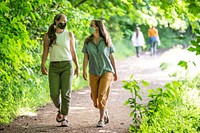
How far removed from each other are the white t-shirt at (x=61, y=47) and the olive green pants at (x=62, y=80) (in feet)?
0.31

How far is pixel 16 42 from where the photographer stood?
6.80 m

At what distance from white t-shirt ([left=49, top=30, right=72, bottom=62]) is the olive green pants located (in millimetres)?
94

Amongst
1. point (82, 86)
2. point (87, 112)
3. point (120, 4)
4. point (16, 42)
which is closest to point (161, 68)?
point (120, 4)

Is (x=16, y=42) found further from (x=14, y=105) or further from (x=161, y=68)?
(x=161, y=68)

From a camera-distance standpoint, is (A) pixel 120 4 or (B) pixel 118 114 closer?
(B) pixel 118 114

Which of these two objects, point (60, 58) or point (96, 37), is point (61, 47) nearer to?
point (60, 58)

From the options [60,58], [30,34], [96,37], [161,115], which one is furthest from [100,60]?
[30,34]

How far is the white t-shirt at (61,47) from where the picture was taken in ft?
25.5

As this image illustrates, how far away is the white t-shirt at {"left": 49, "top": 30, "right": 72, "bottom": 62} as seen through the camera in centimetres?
778

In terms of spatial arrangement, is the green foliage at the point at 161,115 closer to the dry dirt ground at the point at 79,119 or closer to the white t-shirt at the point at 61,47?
the dry dirt ground at the point at 79,119

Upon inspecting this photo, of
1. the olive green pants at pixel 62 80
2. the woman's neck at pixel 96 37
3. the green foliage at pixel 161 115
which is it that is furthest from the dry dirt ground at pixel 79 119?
the woman's neck at pixel 96 37

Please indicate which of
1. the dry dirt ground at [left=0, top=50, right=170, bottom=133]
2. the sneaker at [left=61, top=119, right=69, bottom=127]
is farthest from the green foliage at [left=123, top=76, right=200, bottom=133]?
the sneaker at [left=61, top=119, right=69, bottom=127]

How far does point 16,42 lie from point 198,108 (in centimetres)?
358

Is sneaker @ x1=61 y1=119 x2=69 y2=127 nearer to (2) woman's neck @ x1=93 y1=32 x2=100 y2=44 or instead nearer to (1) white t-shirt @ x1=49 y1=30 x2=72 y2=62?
(1) white t-shirt @ x1=49 y1=30 x2=72 y2=62
